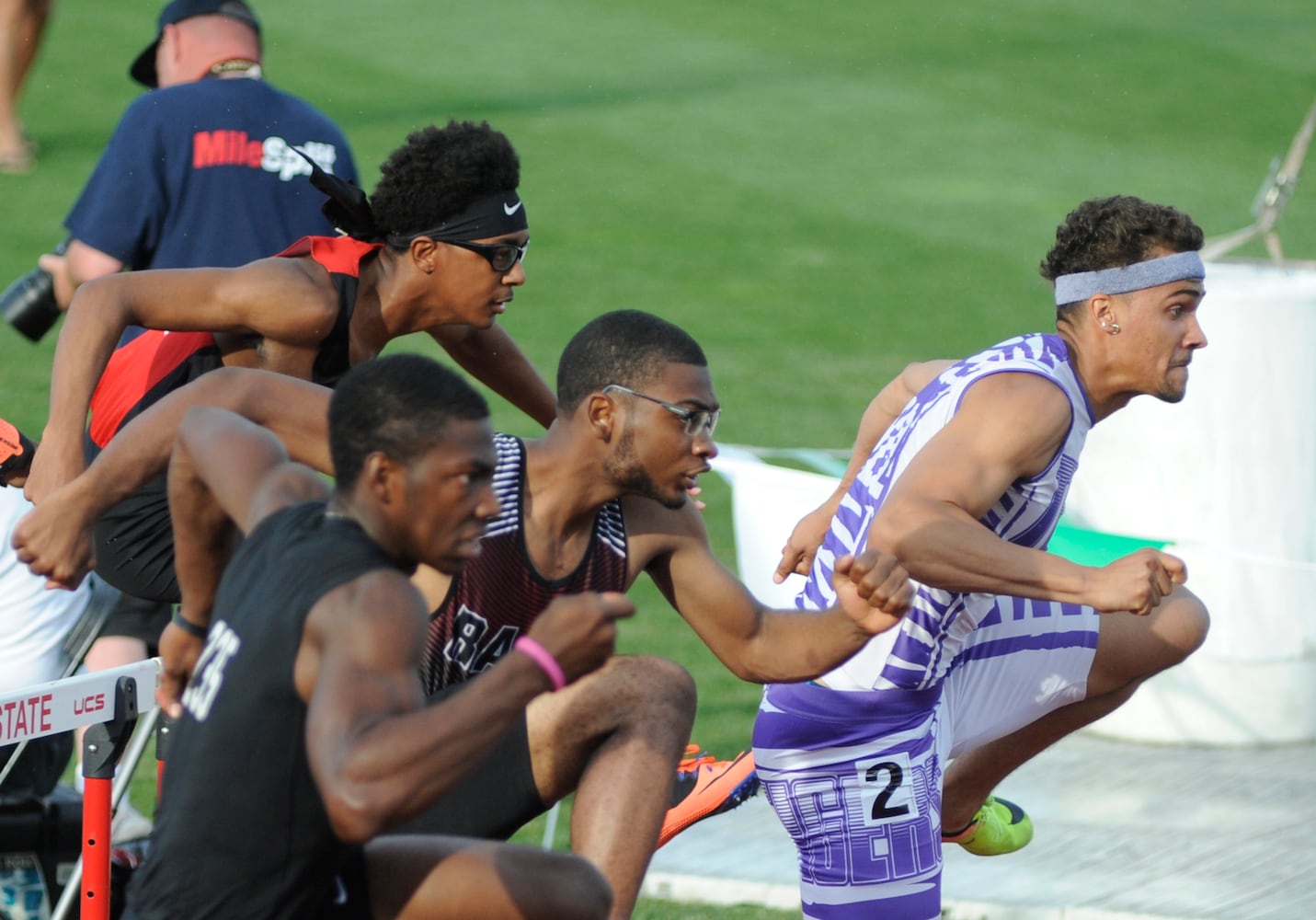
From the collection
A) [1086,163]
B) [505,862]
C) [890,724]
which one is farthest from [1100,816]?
[1086,163]

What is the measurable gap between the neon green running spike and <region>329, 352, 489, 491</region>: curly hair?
2428 mm

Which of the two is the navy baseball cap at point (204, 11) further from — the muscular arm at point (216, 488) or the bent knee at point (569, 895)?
the bent knee at point (569, 895)

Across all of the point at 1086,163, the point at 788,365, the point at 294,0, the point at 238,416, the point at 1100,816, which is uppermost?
the point at 294,0

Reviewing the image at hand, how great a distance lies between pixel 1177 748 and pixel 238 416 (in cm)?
426

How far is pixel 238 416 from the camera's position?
3.98m

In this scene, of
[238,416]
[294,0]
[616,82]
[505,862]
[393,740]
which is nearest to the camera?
[393,740]

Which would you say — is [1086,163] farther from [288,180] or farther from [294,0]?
[288,180]

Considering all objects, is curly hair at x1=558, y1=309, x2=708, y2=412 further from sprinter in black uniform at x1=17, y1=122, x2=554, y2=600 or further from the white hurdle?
the white hurdle

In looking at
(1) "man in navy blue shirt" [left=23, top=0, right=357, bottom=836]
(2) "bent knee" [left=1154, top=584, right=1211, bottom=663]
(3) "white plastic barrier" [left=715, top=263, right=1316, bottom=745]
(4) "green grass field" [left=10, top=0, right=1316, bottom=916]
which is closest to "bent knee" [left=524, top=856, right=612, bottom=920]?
(2) "bent knee" [left=1154, top=584, right=1211, bottom=663]

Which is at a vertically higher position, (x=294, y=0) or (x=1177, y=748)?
(x=294, y=0)

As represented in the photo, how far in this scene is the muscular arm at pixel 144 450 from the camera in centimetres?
424

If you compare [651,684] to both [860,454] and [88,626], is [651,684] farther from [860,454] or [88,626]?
[88,626]

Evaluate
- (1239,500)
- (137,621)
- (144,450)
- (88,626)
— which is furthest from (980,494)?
(1239,500)

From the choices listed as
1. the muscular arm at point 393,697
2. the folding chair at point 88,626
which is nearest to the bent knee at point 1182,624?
the muscular arm at point 393,697
